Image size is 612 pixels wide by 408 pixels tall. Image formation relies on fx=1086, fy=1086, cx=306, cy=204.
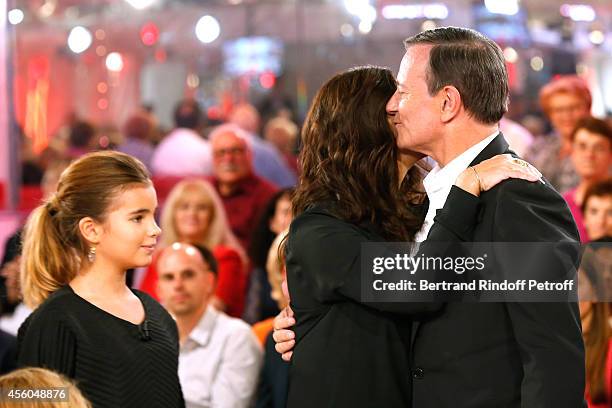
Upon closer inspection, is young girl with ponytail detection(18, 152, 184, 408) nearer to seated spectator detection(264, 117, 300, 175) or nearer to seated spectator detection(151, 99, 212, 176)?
seated spectator detection(151, 99, 212, 176)

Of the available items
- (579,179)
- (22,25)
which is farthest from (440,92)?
(22,25)

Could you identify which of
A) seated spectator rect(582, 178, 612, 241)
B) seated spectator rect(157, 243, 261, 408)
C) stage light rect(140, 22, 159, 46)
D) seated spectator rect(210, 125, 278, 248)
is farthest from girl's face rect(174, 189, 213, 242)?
stage light rect(140, 22, 159, 46)

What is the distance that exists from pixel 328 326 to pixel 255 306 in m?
2.47

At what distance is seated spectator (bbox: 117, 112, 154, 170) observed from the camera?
664cm

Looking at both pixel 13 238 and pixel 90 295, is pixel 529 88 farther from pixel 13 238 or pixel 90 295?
pixel 90 295

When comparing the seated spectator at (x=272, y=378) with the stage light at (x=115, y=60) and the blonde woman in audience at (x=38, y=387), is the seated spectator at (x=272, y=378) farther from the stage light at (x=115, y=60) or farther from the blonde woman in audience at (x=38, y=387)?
the stage light at (x=115, y=60)

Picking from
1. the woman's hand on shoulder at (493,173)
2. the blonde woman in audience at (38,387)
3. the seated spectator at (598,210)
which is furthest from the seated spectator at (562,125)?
the blonde woman in audience at (38,387)

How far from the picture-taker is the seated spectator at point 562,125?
531 centimetres

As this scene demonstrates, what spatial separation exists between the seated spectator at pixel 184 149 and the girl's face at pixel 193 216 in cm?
118

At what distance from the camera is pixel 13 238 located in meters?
5.07

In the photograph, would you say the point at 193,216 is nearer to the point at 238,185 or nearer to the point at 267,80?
the point at 238,185

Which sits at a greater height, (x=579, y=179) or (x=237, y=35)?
(x=237, y=35)

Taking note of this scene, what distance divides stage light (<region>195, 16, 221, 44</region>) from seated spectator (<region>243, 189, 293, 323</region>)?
2086mm

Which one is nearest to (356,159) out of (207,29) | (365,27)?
(365,27)
